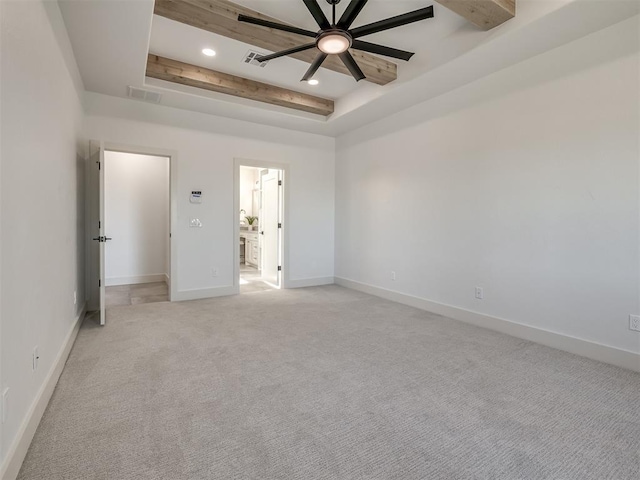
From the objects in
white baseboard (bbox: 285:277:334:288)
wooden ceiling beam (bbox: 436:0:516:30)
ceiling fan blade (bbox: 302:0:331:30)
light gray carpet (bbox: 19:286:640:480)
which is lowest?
light gray carpet (bbox: 19:286:640:480)

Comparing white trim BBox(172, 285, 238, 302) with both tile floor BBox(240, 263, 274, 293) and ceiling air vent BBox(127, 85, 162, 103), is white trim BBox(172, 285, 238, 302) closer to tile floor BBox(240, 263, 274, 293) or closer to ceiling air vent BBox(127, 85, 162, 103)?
tile floor BBox(240, 263, 274, 293)

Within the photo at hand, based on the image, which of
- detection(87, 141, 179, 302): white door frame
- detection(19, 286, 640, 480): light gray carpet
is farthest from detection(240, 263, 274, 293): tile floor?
detection(19, 286, 640, 480): light gray carpet

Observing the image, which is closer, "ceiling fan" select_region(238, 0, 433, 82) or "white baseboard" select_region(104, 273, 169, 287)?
"ceiling fan" select_region(238, 0, 433, 82)

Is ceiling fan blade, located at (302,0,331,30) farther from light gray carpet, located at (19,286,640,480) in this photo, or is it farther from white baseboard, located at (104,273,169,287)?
white baseboard, located at (104,273,169,287)

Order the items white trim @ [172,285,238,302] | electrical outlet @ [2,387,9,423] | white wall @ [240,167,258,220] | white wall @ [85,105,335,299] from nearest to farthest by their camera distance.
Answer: electrical outlet @ [2,387,9,423] < white wall @ [85,105,335,299] < white trim @ [172,285,238,302] < white wall @ [240,167,258,220]

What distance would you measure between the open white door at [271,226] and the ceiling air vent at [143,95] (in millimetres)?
2237

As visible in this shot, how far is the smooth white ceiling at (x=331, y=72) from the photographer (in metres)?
2.55

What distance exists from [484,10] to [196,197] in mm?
4097

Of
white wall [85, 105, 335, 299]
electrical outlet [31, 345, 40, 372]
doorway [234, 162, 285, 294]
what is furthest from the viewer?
doorway [234, 162, 285, 294]

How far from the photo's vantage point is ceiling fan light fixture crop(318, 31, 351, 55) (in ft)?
8.05

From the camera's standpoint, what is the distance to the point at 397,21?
2.37m

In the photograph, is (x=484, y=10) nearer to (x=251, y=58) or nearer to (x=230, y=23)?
(x=230, y=23)

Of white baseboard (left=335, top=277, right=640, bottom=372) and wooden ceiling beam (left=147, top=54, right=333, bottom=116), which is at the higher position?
wooden ceiling beam (left=147, top=54, right=333, bottom=116)

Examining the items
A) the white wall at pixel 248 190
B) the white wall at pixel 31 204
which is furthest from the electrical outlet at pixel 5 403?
the white wall at pixel 248 190
